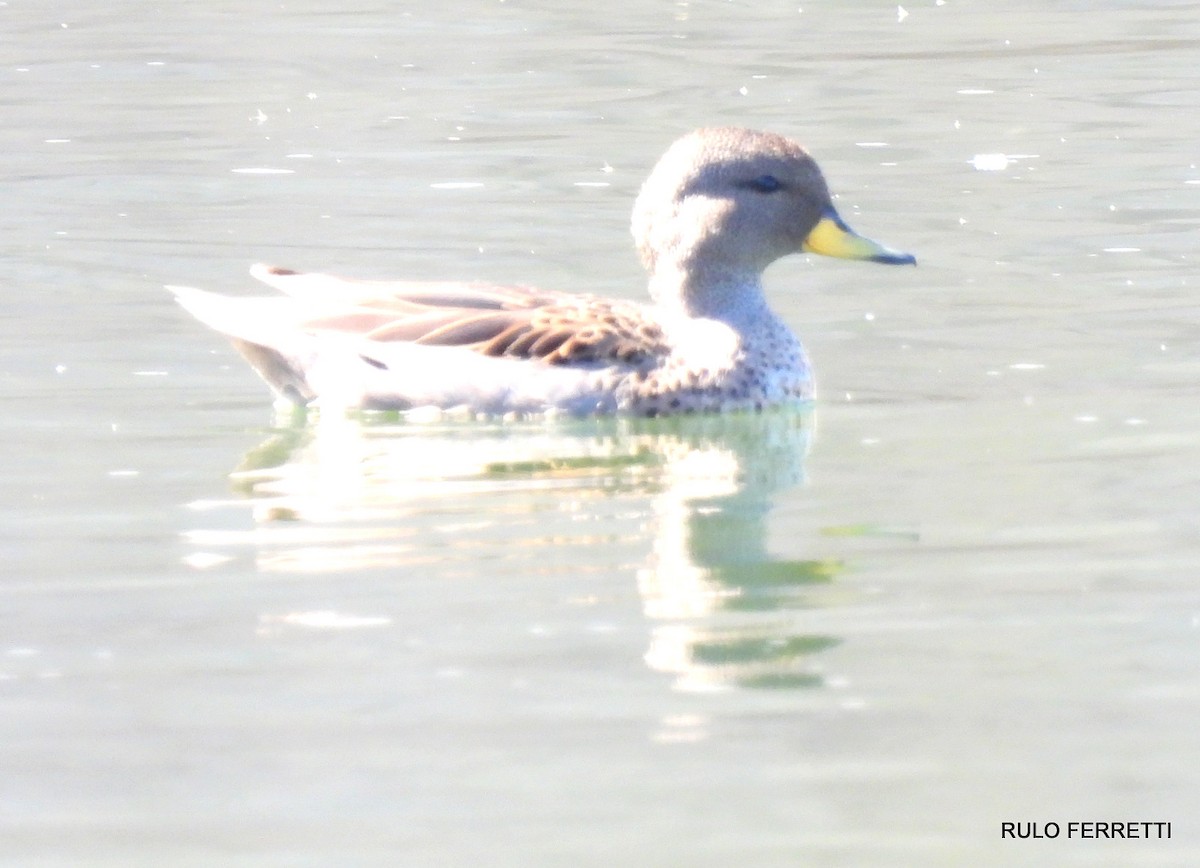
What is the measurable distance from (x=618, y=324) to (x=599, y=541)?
211cm

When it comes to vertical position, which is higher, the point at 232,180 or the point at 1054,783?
the point at 232,180

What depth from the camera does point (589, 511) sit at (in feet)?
24.2

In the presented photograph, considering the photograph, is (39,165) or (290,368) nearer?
(290,368)

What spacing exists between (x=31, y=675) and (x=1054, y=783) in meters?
2.28

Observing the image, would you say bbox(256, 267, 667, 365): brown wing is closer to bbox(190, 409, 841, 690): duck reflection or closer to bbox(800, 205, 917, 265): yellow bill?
bbox(190, 409, 841, 690): duck reflection

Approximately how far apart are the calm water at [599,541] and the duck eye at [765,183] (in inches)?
29.7

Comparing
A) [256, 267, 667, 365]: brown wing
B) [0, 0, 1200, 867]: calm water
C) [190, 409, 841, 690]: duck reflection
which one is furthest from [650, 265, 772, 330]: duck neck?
[190, 409, 841, 690]: duck reflection

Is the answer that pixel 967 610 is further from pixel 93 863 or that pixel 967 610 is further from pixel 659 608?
pixel 93 863

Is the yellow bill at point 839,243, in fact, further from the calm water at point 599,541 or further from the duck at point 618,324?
the calm water at point 599,541

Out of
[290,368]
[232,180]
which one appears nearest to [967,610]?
[290,368]

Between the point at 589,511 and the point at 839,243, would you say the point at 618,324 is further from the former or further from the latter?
the point at 589,511

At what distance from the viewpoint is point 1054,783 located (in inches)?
194

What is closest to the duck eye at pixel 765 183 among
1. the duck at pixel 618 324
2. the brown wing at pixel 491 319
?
the duck at pixel 618 324

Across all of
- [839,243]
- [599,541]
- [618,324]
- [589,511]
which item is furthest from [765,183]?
[599,541]
